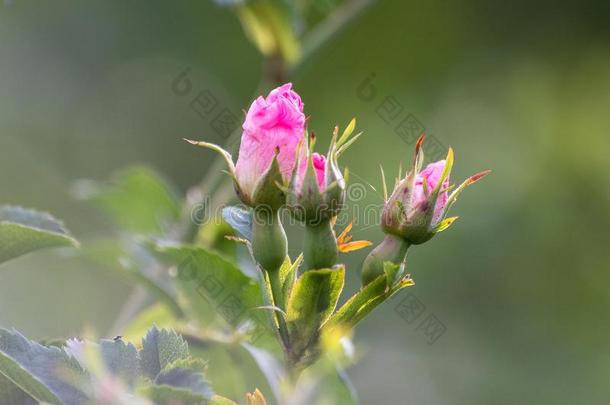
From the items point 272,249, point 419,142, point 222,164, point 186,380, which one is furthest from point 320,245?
point 222,164

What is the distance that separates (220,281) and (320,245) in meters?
0.39

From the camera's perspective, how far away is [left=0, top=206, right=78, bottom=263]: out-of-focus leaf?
4.32 ft

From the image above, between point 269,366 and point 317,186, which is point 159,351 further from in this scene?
point 269,366

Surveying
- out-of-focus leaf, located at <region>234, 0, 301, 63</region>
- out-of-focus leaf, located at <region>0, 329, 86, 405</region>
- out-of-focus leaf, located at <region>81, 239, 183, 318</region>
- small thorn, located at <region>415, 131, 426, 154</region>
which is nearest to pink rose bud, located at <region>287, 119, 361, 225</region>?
small thorn, located at <region>415, 131, 426, 154</region>

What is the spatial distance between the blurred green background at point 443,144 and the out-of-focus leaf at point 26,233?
7.67ft

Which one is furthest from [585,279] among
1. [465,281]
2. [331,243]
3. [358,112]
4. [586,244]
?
[331,243]

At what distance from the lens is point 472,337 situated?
14.7ft

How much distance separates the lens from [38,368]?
1.12 metres

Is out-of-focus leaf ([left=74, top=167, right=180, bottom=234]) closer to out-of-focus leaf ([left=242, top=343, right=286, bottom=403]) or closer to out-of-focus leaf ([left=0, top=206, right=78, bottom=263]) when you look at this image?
out-of-focus leaf ([left=242, top=343, right=286, bottom=403])

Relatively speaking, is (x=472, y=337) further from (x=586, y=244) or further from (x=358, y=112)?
(x=358, y=112)

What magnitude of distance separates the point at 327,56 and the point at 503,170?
1160 millimetres

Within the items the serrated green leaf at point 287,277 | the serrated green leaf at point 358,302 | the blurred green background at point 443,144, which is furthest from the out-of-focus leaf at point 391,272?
the blurred green background at point 443,144

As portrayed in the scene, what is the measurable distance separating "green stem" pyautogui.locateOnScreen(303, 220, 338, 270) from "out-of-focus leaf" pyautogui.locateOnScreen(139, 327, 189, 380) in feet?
0.69

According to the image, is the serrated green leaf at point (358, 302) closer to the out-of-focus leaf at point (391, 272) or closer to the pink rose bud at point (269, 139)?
the out-of-focus leaf at point (391, 272)
